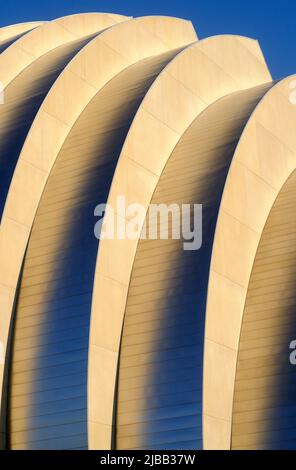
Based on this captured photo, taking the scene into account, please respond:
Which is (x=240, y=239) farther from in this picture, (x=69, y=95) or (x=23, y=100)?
(x=23, y=100)

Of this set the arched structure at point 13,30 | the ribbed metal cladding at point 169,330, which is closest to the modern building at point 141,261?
the ribbed metal cladding at point 169,330

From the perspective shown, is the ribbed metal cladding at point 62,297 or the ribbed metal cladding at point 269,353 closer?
the ribbed metal cladding at point 62,297

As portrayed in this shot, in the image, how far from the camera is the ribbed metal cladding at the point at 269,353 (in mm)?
27875

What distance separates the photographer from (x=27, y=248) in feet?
100

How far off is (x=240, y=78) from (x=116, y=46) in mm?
6001

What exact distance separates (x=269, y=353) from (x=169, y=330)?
3.39m

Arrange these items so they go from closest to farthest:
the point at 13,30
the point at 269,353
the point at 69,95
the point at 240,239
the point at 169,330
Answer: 1. the point at 169,330
2. the point at 269,353
3. the point at 240,239
4. the point at 69,95
5. the point at 13,30

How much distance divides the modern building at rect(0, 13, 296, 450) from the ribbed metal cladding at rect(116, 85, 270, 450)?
44 millimetres

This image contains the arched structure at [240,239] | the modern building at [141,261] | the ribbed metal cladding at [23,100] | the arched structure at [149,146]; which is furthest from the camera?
the ribbed metal cladding at [23,100]

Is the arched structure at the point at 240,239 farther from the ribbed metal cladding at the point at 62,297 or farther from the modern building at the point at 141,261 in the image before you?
the ribbed metal cladding at the point at 62,297

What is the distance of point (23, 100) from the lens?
1334 inches

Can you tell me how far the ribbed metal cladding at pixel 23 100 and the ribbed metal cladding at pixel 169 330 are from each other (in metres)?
4.97

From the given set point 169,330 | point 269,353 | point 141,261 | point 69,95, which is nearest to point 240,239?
point 141,261
